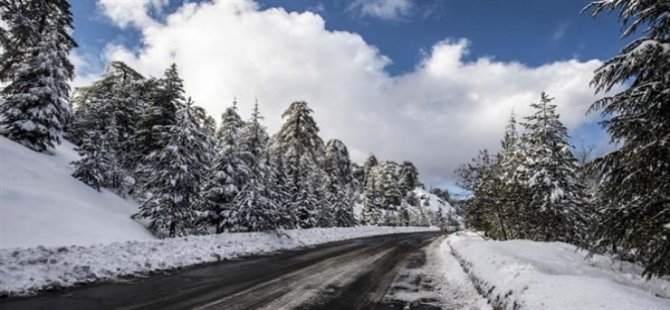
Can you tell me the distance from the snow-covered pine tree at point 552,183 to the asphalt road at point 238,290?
12.8 m

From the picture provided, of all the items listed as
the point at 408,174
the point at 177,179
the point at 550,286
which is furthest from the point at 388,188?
the point at 550,286

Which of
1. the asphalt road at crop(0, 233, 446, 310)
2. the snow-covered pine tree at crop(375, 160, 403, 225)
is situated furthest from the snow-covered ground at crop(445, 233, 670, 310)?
the snow-covered pine tree at crop(375, 160, 403, 225)

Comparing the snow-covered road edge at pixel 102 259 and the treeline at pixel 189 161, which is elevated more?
the treeline at pixel 189 161

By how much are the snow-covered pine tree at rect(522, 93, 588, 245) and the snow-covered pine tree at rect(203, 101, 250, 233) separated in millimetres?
15443

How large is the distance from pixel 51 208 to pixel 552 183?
23372 mm

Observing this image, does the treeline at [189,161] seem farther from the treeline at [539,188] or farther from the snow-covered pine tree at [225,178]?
the treeline at [539,188]

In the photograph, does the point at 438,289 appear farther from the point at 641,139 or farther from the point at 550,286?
the point at 641,139

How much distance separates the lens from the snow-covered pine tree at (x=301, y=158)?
120 ft

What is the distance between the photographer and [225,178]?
2252 cm

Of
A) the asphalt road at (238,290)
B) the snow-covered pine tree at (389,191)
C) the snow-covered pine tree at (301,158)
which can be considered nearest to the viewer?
the asphalt road at (238,290)

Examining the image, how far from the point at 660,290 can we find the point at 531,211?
1019cm

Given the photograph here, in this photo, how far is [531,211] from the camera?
22.4 meters

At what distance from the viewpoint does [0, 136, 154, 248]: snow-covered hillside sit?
562 inches

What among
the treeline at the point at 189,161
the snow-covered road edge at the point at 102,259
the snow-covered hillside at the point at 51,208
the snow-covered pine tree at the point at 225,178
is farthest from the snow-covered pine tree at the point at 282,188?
the snow-covered road edge at the point at 102,259
